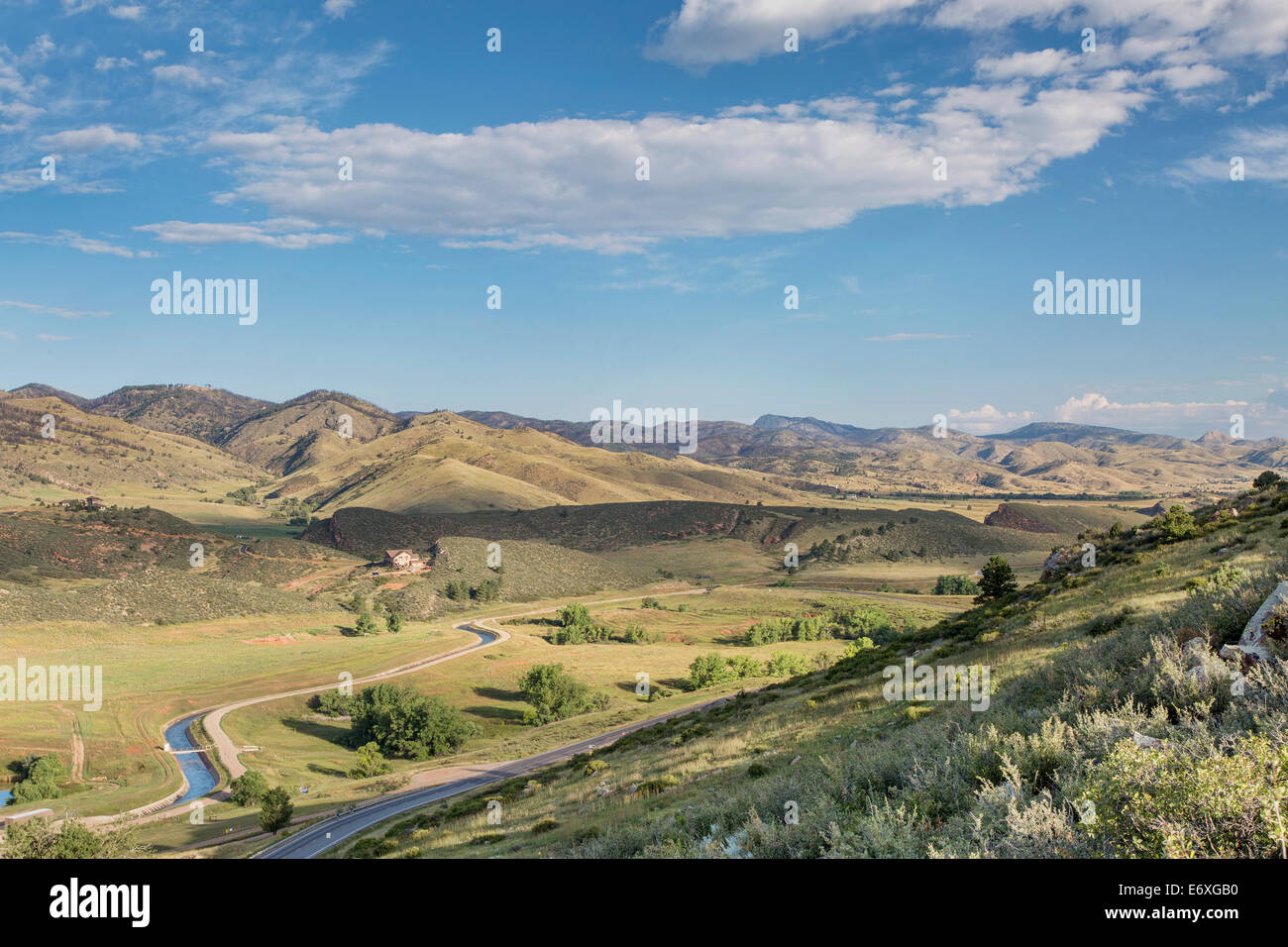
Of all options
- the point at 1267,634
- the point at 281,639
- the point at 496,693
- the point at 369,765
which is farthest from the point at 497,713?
the point at 1267,634

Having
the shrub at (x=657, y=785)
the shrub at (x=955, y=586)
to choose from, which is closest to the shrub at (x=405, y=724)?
the shrub at (x=657, y=785)

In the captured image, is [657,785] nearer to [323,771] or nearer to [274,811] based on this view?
[274,811]

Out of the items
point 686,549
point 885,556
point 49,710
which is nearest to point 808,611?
point 885,556

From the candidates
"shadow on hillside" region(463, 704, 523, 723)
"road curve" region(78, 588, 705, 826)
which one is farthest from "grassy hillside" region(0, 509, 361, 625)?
"shadow on hillside" region(463, 704, 523, 723)

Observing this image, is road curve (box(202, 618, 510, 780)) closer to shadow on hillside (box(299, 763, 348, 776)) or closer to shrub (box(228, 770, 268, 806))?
shrub (box(228, 770, 268, 806))

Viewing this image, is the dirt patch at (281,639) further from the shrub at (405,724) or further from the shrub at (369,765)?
the shrub at (369,765)
